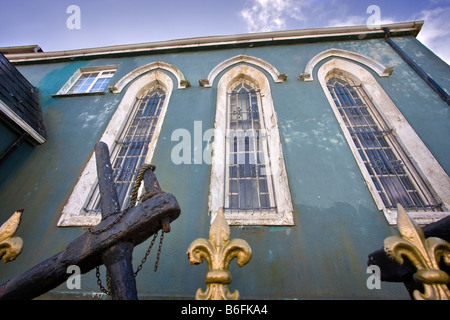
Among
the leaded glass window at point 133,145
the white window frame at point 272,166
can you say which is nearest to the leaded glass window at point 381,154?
the white window frame at point 272,166

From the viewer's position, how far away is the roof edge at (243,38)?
706cm

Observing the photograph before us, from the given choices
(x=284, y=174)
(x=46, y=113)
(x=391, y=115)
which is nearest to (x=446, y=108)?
(x=391, y=115)

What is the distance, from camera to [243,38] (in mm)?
7398

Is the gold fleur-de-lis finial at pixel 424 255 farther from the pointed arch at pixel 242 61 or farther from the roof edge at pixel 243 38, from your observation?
the roof edge at pixel 243 38

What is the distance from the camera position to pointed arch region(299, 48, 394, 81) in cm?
599

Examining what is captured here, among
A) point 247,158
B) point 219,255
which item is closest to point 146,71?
point 247,158

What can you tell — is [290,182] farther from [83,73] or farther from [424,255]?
[83,73]

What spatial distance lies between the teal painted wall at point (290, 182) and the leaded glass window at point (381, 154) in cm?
52

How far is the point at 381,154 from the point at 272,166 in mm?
2593

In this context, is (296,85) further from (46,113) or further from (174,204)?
(46,113)

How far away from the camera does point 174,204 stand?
4.31 feet

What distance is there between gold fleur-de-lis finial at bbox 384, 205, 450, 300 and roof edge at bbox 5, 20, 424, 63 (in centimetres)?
767

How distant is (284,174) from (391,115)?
10.9 ft

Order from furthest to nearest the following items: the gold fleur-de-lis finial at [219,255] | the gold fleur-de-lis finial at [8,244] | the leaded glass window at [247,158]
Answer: the leaded glass window at [247,158] → the gold fleur-de-lis finial at [8,244] → the gold fleur-de-lis finial at [219,255]
